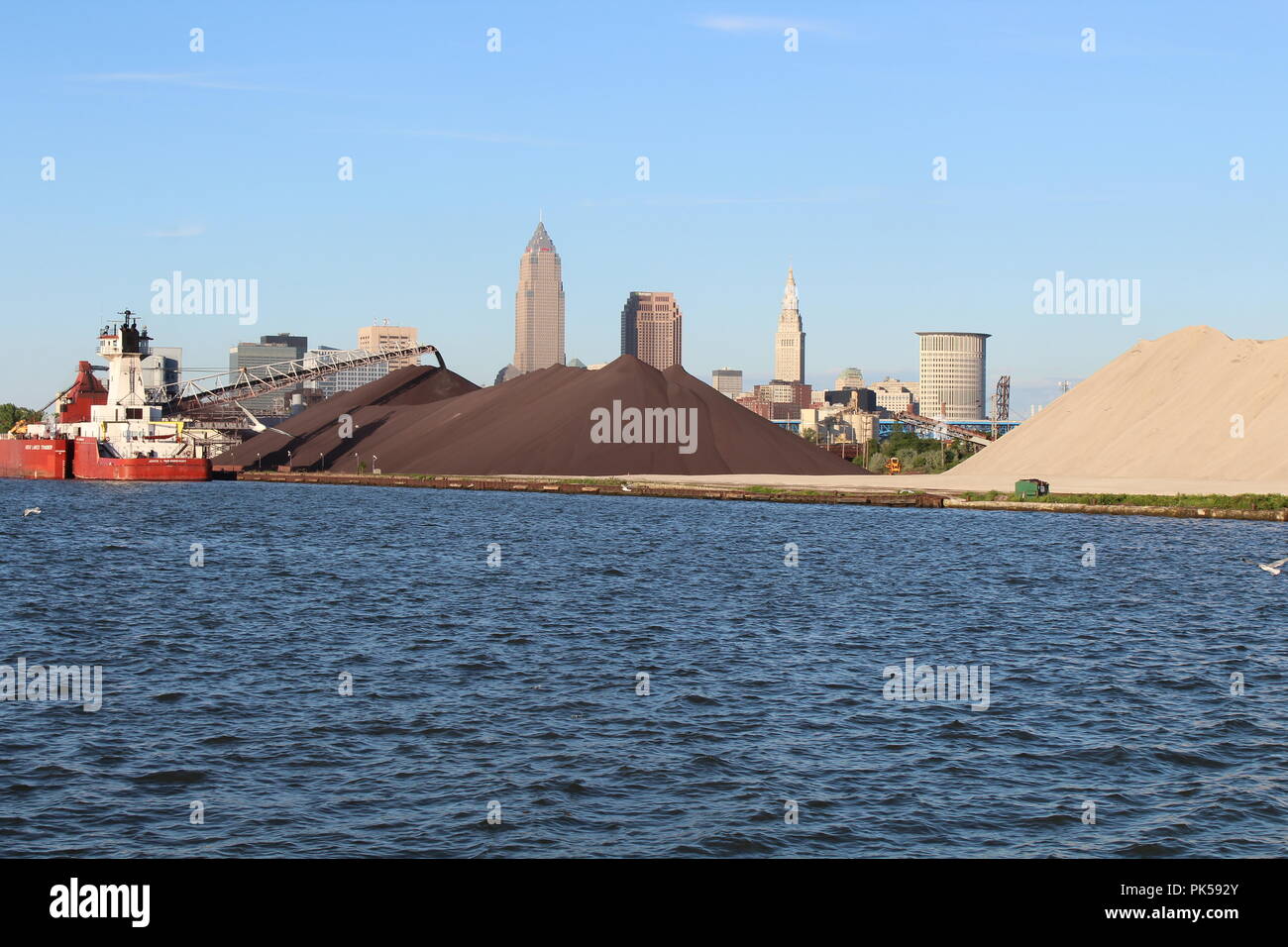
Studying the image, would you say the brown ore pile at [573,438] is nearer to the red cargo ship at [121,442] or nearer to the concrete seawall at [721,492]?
the concrete seawall at [721,492]

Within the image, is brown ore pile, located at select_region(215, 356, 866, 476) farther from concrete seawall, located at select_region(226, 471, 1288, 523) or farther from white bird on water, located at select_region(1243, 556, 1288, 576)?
white bird on water, located at select_region(1243, 556, 1288, 576)

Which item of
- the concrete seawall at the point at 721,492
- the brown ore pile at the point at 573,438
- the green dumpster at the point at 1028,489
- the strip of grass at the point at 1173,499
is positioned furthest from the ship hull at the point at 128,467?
the green dumpster at the point at 1028,489

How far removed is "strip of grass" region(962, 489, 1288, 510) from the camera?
90.8 m

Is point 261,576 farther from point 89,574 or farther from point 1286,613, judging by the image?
point 1286,613

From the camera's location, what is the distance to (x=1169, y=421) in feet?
448

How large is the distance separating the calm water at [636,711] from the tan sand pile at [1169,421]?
3013 inches

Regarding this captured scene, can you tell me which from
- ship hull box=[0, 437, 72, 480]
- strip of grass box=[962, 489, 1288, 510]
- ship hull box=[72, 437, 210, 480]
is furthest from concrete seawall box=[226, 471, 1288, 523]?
ship hull box=[0, 437, 72, 480]

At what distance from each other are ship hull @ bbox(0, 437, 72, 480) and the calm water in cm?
9716

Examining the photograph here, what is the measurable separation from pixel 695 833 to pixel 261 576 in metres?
35.5

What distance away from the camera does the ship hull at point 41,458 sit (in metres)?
145

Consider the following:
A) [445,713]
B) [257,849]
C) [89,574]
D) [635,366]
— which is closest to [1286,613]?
[445,713]

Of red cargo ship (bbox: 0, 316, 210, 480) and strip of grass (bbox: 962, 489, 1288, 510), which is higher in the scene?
red cargo ship (bbox: 0, 316, 210, 480)

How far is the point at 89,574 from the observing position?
47.9m

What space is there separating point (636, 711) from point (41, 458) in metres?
140
